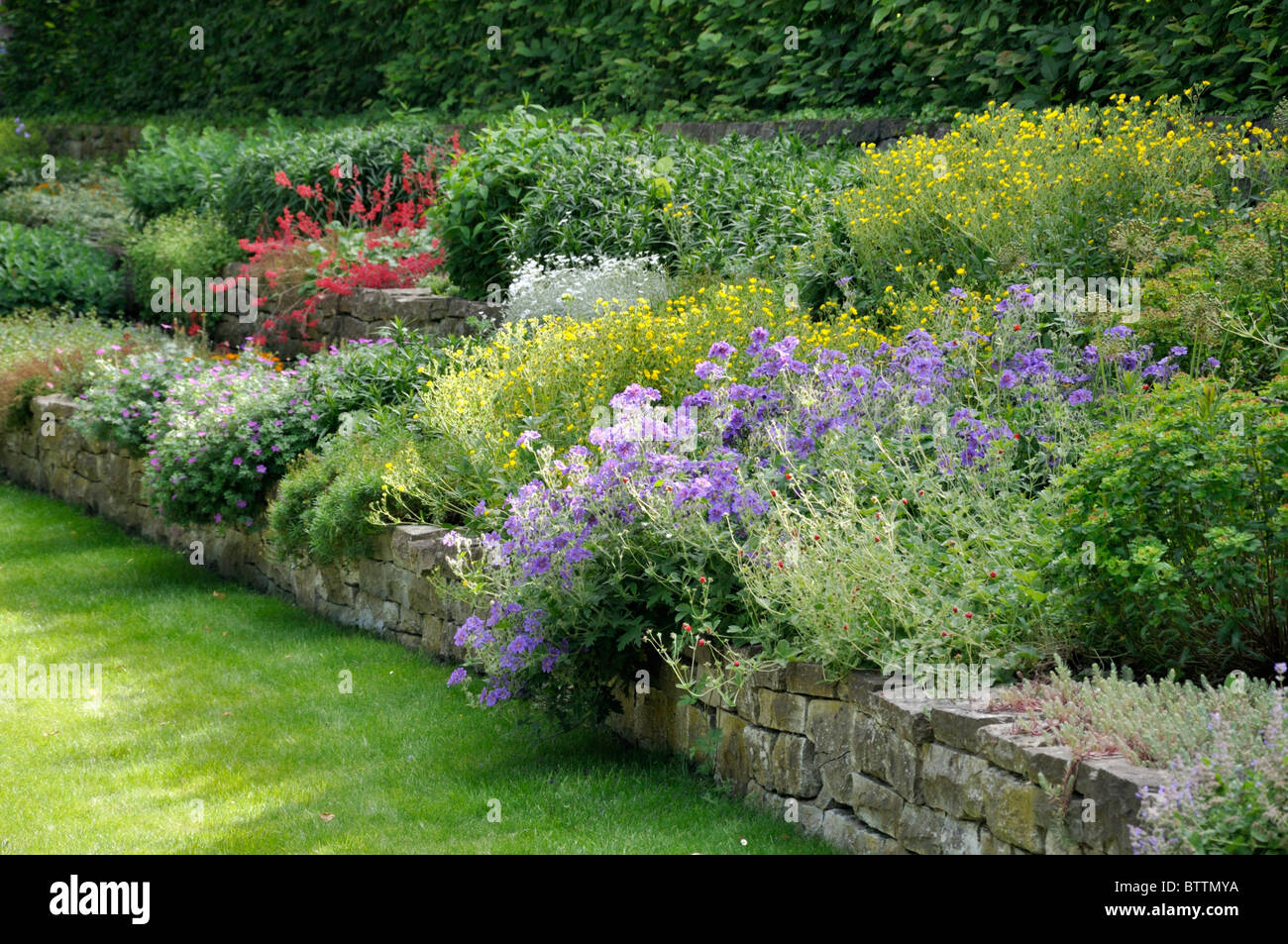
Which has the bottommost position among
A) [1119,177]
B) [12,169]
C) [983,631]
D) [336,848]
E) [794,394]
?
[336,848]

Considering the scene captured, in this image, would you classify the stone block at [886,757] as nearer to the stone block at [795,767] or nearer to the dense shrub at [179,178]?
the stone block at [795,767]

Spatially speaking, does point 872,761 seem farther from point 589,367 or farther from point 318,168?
point 318,168

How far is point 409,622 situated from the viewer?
648 centimetres

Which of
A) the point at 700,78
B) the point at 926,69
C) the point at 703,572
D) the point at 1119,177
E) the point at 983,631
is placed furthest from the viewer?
the point at 700,78

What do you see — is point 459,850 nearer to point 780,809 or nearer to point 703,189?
point 780,809

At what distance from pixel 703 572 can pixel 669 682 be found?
50 cm

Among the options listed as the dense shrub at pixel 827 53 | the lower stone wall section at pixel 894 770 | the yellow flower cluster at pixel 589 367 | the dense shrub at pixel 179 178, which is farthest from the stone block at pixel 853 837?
the dense shrub at pixel 179 178

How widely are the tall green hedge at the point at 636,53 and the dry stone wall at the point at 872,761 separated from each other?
5174 millimetres

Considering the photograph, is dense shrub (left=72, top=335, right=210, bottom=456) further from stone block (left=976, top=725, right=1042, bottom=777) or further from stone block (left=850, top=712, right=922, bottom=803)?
stone block (left=976, top=725, right=1042, bottom=777)

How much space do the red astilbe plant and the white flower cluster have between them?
6.98 ft

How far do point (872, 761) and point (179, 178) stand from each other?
11.7 metres
